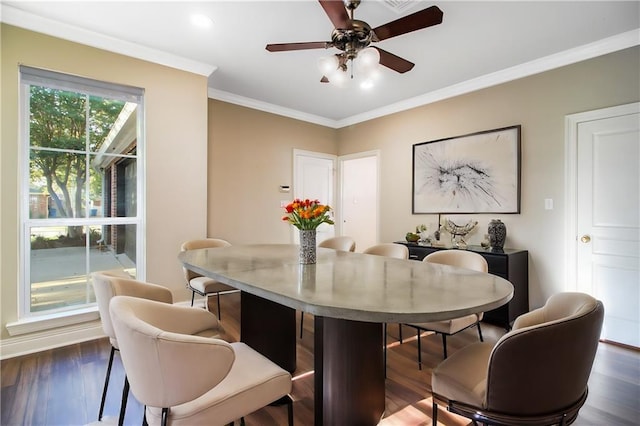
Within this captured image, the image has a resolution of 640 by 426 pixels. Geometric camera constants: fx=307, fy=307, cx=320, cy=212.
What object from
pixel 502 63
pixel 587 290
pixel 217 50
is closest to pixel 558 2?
pixel 502 63

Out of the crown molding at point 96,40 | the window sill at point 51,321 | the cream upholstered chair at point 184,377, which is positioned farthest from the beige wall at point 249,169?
the cream upholstered chair at point 184,377

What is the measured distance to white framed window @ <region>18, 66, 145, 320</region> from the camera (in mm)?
2602

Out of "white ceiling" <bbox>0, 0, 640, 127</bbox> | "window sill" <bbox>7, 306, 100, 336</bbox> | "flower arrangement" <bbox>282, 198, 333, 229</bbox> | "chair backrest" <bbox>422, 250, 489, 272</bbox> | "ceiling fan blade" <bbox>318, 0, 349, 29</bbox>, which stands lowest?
"window sill" <bbox>7, 306, 100, 336</bbox>

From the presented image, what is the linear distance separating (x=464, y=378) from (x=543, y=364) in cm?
34

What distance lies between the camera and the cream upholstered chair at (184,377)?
0.90 meters

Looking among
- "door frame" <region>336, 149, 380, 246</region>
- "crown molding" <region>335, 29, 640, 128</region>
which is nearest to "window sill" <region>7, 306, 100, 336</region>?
"door frame" <region>336, 149, 380, 246</region>

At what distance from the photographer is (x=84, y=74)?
2734mm

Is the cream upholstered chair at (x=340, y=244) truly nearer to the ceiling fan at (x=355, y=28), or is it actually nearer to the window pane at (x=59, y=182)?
the ceiling fan at (x=355, y=28)

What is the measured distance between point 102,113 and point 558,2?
3960mm

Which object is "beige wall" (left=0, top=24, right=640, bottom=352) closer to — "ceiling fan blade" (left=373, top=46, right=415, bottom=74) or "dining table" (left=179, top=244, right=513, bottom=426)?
"dining table" (left=179, top=244, right=513, bottom=426)

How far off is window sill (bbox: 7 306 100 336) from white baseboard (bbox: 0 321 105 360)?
4cm

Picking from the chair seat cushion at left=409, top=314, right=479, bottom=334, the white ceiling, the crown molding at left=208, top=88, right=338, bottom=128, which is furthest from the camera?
the crown molding at left=208, top=88, right=338, bottom=128

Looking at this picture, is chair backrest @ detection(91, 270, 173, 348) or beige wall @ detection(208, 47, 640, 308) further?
beige wall @ detection(208, 47, 640, 308)

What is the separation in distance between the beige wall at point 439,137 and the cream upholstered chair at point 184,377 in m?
3.19
